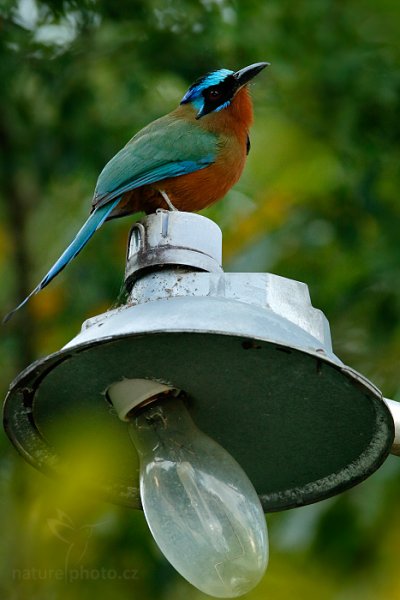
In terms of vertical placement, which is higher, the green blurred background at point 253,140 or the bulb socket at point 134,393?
the bulb socket at point 134,393

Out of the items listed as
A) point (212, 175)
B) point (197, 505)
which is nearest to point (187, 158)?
point (212, 175)

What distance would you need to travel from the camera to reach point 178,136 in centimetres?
405

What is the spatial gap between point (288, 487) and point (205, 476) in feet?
1.14

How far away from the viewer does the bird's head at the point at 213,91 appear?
4.27 m

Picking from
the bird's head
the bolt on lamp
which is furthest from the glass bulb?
the bird's head

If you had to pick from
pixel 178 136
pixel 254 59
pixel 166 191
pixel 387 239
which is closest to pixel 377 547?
pixel 166 191

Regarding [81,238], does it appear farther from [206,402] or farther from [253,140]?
[253,140]

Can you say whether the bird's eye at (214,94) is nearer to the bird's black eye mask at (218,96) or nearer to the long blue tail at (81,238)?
the bird's black eye mask at (218,96)

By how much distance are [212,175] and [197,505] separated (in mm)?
2013

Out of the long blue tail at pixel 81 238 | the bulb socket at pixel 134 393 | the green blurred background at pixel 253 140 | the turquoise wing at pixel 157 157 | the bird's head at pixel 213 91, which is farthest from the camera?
the green blurred background at pixel 253 140

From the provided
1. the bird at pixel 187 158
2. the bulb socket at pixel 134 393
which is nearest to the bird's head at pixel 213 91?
the bird at pixel 187 158

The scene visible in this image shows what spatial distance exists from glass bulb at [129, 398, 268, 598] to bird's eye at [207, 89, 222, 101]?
2.27 metres

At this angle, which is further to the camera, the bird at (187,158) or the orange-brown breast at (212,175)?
the orange-brown breast at (212,175)

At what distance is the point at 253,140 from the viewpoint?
227 inches
